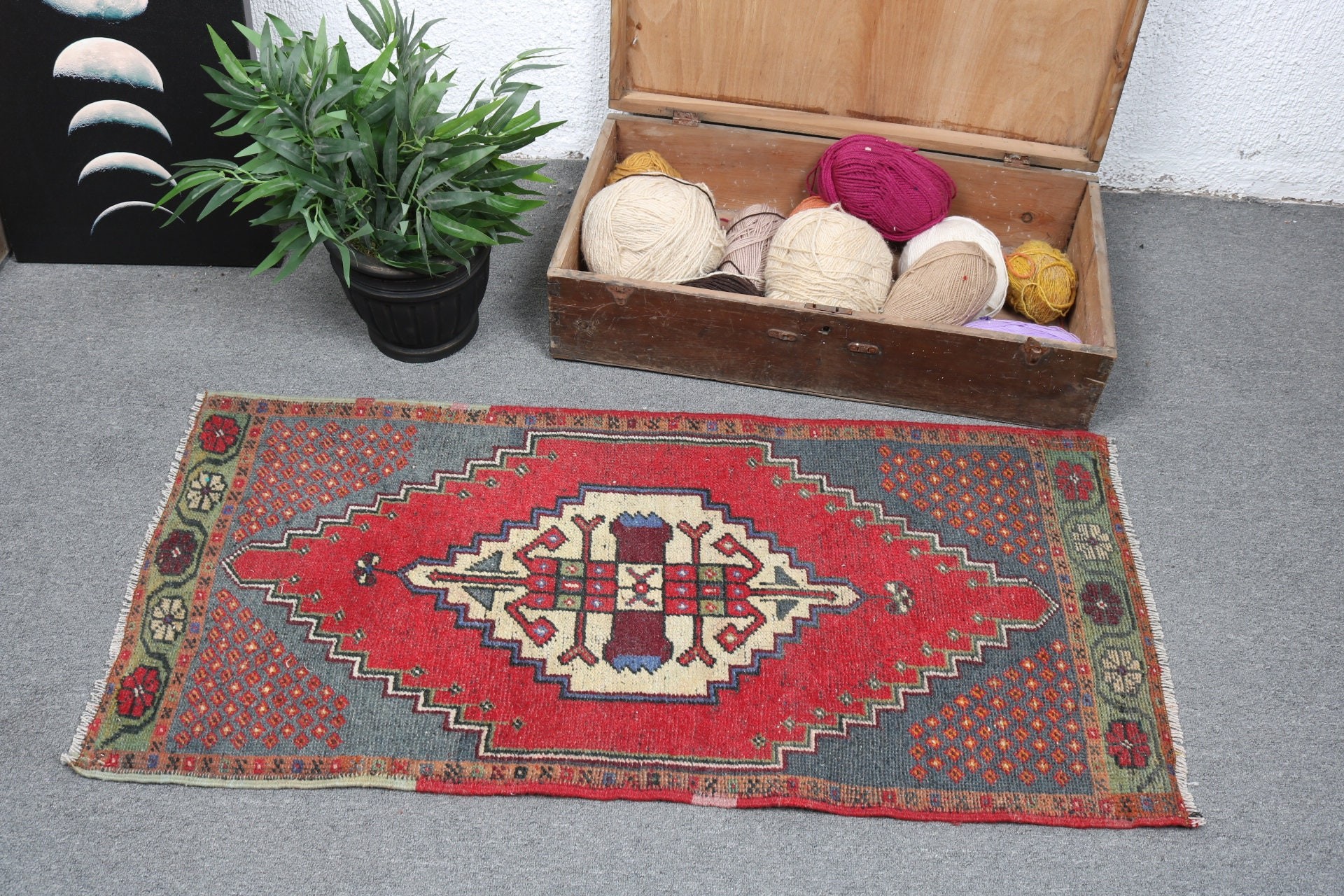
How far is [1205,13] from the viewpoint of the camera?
2.28 metres

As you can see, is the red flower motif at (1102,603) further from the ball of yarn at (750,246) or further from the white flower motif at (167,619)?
the white flower motif at (167,619)

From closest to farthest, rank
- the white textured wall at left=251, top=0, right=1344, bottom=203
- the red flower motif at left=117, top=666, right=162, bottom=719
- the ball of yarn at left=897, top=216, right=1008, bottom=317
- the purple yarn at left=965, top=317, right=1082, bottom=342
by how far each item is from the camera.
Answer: the red flower motif at left=117, top=666, right=162, bottom=719
the purple yarn at left=965, top=317, right=1082, bottom=342
the ball of yarn at left=897, top=216, right=1008, bottom=317
the white textured wall at left=251, top=0, right=1344, bottom=203

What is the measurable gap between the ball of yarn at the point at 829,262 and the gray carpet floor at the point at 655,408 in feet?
0.67

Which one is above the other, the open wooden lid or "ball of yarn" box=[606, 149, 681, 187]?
the open wooden lid

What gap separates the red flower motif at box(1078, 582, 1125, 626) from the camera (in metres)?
1.74

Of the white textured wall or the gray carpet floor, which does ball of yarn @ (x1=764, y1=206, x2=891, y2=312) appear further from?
the white textured wall

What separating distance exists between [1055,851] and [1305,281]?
156cm

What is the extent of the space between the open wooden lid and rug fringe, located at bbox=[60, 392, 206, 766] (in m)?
1.10

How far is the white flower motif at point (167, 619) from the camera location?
165cm

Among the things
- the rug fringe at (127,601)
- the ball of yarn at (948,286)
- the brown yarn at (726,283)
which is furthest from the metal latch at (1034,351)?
the rug fringe at (127,601)

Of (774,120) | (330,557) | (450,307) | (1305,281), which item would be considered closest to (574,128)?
(774,120)

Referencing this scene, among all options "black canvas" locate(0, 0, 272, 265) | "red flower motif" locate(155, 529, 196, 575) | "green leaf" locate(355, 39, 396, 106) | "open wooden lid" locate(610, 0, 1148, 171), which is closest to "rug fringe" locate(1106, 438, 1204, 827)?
"open wooden lid" locate(610, 0, 1148, 171)

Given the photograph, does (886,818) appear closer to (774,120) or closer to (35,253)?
(774,120)

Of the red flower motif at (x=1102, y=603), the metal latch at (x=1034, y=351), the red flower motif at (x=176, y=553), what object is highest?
the metal latch at (x=1034, y=351)
